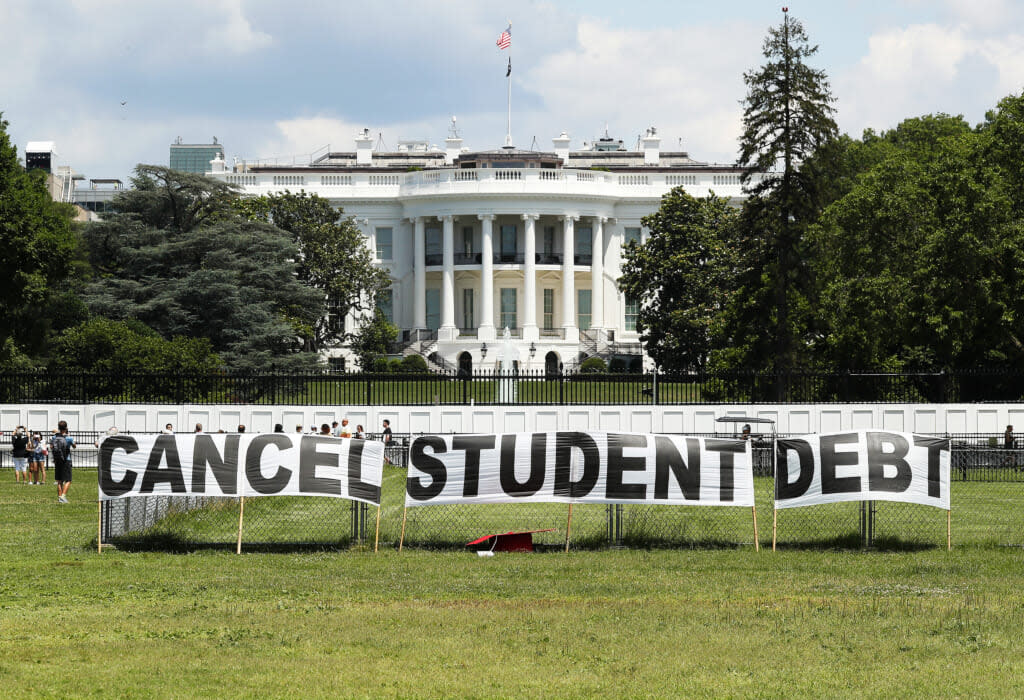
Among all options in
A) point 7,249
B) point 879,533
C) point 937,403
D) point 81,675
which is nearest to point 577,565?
point 879,533

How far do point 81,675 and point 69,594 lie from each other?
408cm

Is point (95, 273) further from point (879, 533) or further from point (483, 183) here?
point (879, 533)

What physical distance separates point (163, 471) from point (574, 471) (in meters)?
6.19

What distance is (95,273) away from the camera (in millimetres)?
61562

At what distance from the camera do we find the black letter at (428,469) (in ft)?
62.1

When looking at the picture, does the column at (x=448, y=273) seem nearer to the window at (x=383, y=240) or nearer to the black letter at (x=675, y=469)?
the window at (x=383, y=240)

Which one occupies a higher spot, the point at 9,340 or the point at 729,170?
the point at 729,170

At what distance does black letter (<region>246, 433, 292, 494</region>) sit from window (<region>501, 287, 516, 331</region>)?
62038 mm

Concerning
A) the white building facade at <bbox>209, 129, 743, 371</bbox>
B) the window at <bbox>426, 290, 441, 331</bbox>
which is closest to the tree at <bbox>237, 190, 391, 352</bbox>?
the white building facade at <bbox>209, 129, 743, 371</bbox>

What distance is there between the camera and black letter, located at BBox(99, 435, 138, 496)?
18.8 metres

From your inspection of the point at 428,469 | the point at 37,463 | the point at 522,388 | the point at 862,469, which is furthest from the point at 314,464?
the point at 522,388

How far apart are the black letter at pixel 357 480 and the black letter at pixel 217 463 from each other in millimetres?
1683

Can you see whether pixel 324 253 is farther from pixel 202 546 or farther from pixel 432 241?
pixel 202 546

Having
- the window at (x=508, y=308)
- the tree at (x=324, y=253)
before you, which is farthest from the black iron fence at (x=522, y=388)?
the window at (x=508, y=308)
